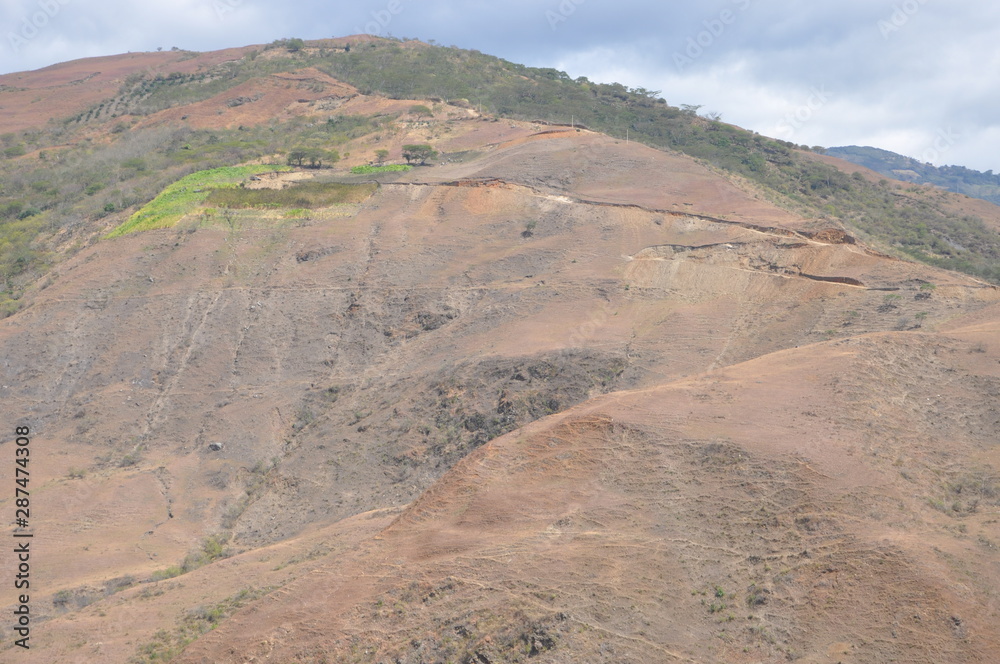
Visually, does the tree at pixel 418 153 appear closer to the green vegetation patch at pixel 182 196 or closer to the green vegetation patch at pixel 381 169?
the green vegetation patch at pixel 381 169

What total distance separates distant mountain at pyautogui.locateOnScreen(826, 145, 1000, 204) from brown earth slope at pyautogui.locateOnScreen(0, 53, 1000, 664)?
129 m

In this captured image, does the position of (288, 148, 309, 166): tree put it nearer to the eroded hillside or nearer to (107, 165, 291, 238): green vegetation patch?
(107, 165, 291, 238): green vegetation patch

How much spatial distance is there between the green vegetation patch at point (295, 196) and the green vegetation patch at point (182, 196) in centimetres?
95

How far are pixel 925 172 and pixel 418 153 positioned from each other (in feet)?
488

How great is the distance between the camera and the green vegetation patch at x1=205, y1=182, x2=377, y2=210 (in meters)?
35.0

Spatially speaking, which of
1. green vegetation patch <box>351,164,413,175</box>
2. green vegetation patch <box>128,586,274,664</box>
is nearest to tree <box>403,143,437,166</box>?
green vegetation patch <box>351,164,413,175</box>

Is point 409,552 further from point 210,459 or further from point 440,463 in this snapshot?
point 210,459

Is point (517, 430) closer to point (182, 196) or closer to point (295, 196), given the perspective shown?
point (295, 196)

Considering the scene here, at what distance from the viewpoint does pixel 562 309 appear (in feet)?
88.1

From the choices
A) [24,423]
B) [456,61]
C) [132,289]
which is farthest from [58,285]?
[456,61]

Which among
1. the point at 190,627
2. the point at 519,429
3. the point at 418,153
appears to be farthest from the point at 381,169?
the point at 190,627

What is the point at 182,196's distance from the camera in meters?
36.3

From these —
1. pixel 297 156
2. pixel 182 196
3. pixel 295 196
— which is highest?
pixel 297 156

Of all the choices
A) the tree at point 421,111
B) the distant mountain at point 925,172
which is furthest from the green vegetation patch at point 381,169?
the distant mountain at point 925,172
